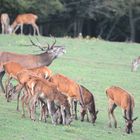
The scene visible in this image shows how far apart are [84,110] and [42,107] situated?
1.44 metres

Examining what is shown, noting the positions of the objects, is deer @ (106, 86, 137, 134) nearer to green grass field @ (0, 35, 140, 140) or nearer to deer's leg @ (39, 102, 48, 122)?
green grass field @ (0, 35, 140, 140)

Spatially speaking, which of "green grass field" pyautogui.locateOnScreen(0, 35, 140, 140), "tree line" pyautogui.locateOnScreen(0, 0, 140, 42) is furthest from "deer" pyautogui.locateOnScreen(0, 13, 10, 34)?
"green grass field" pyautogui.locateOnScreen(0, 35, 140, 140)

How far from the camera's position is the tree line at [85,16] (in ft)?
148

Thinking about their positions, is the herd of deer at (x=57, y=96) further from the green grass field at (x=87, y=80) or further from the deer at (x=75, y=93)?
the green grass field at (x=87, y=80)

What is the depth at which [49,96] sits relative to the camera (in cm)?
1488

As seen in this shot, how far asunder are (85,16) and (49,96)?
33990mm

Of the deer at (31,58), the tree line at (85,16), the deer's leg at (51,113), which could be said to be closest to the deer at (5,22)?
the tree line at (85,16)

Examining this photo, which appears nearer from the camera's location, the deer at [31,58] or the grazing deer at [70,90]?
the grazing deer at [70,90]

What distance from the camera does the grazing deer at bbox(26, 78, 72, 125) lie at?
14.9 meters

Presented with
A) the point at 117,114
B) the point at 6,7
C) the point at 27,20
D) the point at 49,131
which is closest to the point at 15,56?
the point at 117,114

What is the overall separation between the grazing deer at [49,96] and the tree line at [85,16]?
28.4 meters

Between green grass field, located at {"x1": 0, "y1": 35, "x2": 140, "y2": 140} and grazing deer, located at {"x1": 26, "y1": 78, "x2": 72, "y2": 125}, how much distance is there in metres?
0.26

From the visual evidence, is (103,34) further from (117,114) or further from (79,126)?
(79,126)

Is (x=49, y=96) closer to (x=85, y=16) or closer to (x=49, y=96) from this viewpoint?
(x=49, y=96)
